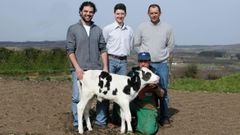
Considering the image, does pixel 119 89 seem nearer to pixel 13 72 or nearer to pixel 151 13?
pixel 151 13

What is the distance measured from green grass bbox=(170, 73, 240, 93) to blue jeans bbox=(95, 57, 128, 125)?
768 cm

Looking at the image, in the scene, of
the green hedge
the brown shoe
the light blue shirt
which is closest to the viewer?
the light blue shirt

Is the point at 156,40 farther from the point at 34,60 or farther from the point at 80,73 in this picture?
the point at 34,60

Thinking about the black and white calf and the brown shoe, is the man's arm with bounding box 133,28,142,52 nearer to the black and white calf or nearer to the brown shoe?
the black and white calf

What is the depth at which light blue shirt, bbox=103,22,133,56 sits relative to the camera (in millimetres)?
8375

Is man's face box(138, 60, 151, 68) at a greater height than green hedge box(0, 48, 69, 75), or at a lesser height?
greater

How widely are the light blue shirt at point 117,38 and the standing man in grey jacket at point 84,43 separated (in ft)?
0.88

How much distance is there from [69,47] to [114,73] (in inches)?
44.9

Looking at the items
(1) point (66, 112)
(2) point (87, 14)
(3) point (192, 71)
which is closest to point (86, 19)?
(2) point (87, 14)

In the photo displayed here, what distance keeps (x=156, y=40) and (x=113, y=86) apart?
1.34 meters

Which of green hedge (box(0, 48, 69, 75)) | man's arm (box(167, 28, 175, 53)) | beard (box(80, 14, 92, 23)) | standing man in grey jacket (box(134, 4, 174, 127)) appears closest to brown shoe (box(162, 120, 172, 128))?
standing man in grey jacket (box(134, 4, 174, 127))

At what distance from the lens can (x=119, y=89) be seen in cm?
789

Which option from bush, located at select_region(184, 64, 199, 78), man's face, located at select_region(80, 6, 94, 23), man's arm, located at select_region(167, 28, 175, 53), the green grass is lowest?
bush, located at select_region(184, 64, 199, 78)

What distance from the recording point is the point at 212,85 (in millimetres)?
17703
